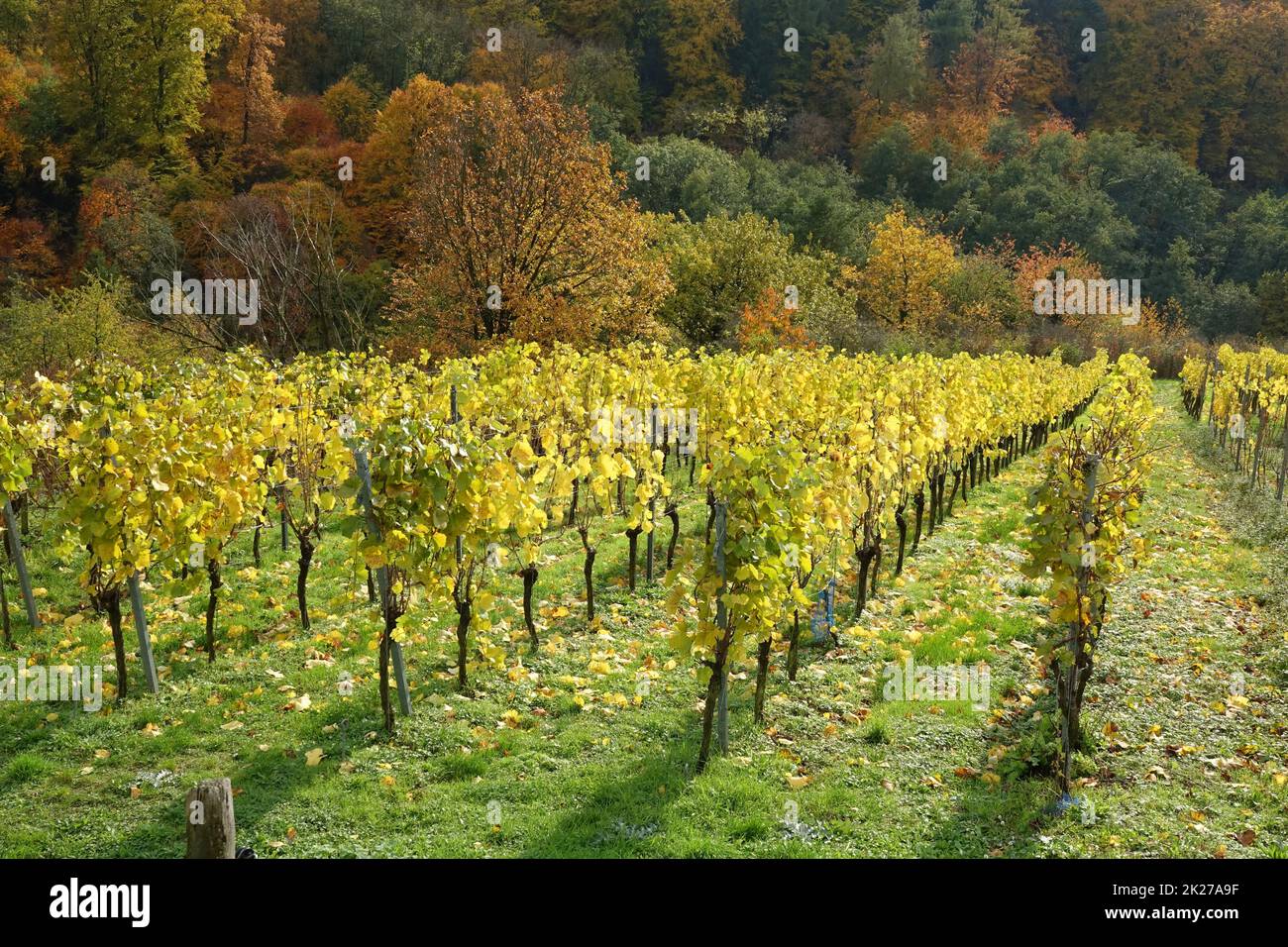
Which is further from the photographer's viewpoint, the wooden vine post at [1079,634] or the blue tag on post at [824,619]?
the blue tag on post at [824,619]

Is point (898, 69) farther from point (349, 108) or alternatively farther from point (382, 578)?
point (382, 578)

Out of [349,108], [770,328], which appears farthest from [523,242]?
[349,108]

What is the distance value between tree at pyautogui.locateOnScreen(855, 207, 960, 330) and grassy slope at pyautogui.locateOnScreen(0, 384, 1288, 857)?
30893mm

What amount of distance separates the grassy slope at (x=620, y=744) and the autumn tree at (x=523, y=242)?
44.2ft

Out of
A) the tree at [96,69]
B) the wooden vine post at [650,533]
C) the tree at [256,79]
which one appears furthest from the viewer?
the tree at [256,79]

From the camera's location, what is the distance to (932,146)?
184 feet

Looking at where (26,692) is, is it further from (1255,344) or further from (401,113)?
(1255,344)

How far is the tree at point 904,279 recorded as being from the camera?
38.1m

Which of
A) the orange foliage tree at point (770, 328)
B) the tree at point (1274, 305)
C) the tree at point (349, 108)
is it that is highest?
the tree at point (349, 108)

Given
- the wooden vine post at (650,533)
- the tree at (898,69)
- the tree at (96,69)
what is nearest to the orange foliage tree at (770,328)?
the wooden vine post at (650,533)

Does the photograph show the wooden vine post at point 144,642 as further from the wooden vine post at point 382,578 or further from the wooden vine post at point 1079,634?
the wooden vine post at point 1079,634

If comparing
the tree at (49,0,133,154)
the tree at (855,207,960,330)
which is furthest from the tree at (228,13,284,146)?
the tree at (855,207,960,330)

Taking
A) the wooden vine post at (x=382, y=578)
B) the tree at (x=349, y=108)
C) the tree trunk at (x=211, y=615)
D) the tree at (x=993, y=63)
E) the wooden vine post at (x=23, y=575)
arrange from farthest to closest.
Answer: the tree at (x=993, y=63) < the tree at (x=349, y=108) < the wooden vine post at (x=23, y=575) < the tree trunk at (x=211, y=615) < the wooden vine post at (x=382, y=578)

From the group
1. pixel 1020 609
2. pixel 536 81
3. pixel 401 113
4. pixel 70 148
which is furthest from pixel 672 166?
pixel 1020 609
